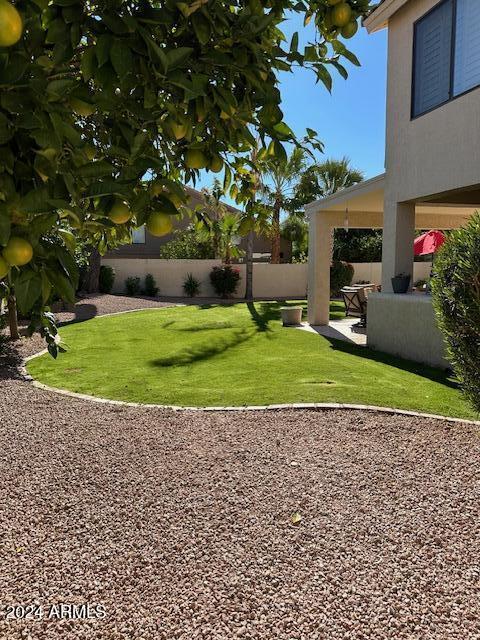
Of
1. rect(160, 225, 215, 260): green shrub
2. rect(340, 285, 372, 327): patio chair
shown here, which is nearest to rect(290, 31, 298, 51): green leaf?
rect(340, 285, 372, 327): patio chair

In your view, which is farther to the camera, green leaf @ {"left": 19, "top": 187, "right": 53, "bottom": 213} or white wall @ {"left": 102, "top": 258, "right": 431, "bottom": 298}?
white wall @ {"left": 102, "top": 258, "right": 431, "bottom": 298}

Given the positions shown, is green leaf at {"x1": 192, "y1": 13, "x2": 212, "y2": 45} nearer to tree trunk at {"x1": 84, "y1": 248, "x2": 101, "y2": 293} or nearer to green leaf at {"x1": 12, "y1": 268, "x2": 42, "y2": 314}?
green leaf at {"x1": 12, "y1": 268, "x2": 42, "y2": 314}

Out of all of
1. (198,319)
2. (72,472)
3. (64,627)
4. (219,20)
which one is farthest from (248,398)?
(198,319)

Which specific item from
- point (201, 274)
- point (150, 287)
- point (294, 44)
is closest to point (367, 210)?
point (201, 274)

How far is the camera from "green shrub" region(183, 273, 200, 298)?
28.0 meters

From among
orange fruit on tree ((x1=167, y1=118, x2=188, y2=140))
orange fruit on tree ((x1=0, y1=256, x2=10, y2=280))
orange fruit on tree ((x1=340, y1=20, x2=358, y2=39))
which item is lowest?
orange fruit on tree ((x1=0, y1=256, x2=10, y2=280))

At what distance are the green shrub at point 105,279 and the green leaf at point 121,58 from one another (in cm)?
2640

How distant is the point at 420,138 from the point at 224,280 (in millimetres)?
18098

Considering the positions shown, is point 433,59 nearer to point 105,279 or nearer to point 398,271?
point 398,271

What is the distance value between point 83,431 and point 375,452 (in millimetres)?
3475

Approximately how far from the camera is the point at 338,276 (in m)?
27.1

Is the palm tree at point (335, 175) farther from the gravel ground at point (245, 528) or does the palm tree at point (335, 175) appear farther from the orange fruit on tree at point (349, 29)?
the orange fruit on tree at point (349, 29)

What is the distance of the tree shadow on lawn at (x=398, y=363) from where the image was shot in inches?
365

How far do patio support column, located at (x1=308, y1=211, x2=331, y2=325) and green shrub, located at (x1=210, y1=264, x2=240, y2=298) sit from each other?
11.1 metres
